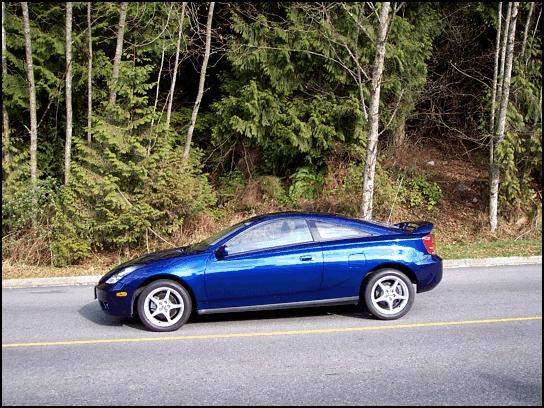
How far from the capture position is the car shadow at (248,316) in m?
7.19

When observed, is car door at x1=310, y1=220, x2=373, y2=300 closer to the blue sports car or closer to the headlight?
the blue sports car

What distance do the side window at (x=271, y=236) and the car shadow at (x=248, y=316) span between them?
105 centimetres

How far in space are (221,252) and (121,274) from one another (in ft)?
4.29

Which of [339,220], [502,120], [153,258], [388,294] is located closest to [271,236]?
[339,220]

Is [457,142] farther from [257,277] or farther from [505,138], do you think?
[257,277]

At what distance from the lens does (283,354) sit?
227 inches

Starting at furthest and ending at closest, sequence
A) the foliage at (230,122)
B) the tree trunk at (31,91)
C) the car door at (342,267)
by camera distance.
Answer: the tree trunk at (31,91) < the foliage at (230,122) < the car door at (342,267)

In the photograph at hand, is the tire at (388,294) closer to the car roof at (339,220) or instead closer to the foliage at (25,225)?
the car roof at (339,220)

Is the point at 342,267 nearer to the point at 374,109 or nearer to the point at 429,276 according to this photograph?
the point at 429,276

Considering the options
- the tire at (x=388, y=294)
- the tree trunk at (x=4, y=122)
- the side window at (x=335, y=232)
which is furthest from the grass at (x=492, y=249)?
the tree trunk at (x=4, y=122)

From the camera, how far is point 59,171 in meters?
17.1

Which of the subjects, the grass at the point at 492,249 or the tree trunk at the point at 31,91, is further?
the tree trunk at the point at 31,91

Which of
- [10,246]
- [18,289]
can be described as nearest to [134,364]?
[18,289]

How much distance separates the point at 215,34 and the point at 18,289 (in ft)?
33.7
